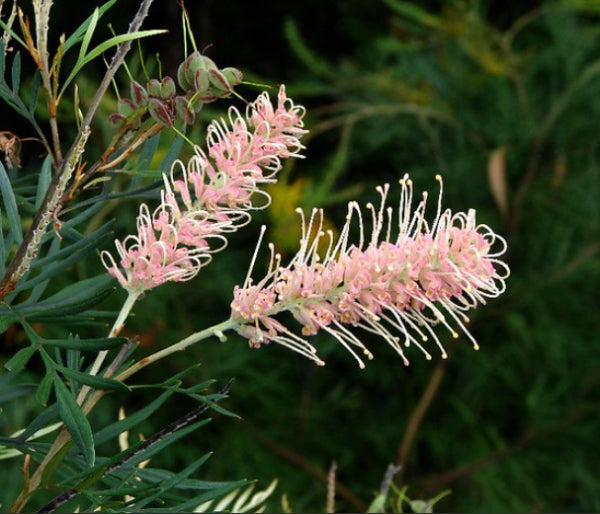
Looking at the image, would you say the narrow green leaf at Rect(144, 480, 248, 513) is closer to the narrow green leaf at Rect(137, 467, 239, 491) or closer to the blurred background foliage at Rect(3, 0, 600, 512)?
the narrow green leaf at Rect(137, 467, 239, 491)

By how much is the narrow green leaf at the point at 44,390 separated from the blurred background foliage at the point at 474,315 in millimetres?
699

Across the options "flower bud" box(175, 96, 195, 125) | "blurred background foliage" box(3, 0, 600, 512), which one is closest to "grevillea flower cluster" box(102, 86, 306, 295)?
"flower bud" box(175, 96, 195, 125)

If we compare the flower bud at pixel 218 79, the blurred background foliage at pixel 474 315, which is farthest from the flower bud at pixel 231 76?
the blurred background foliage at pixel 474 315

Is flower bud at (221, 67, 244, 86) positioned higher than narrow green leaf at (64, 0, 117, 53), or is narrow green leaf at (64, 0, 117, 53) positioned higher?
narrow green leaf at (64, 0, 117, 53)

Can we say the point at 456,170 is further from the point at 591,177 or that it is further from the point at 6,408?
the point at 6,408

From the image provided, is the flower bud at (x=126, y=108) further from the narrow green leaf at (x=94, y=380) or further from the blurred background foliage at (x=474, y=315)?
the blurred background foliage at (x=474, y=315)

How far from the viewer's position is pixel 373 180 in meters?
1.25

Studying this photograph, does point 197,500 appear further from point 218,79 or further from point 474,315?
point 474,315

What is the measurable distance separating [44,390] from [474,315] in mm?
852

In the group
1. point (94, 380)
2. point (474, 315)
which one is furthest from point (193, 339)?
point (474, 315)

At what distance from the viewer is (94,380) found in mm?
279

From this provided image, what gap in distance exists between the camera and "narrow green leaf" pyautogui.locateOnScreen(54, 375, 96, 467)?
269 mm

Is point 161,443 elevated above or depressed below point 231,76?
below

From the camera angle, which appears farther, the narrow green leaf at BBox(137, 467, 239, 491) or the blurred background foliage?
the blurred background foliage
